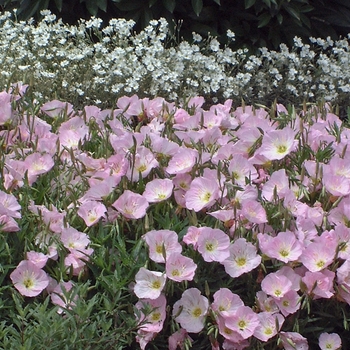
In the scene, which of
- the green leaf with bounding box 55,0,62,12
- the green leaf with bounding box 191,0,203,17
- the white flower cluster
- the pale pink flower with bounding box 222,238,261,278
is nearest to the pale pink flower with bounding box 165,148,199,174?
the pale pink flower with bounding box 222,238,261,278

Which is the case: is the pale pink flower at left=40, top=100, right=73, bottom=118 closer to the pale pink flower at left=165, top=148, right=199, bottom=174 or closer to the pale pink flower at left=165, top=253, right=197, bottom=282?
the pale pink flower at left=165, top=148, right=199, bottom=174

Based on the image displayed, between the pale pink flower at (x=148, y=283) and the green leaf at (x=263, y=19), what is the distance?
12.3 feet

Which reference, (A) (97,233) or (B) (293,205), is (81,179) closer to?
(A) (97,233)

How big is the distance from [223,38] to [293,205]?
368 centimetres

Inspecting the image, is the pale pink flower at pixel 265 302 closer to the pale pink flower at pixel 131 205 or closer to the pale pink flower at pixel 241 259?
the pale pink flower at pixel 241 259

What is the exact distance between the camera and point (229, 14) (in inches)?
216

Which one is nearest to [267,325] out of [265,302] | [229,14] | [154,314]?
[265,302]

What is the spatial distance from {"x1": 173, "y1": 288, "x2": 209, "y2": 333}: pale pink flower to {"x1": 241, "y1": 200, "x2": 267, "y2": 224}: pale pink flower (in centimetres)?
25

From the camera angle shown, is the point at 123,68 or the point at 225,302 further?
the point at 123,68

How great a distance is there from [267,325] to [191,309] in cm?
19

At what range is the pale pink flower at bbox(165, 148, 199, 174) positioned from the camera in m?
2.03

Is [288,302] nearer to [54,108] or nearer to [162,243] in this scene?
[162,243]

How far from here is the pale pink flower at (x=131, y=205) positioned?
1.86m

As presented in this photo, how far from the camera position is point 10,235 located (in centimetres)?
183
